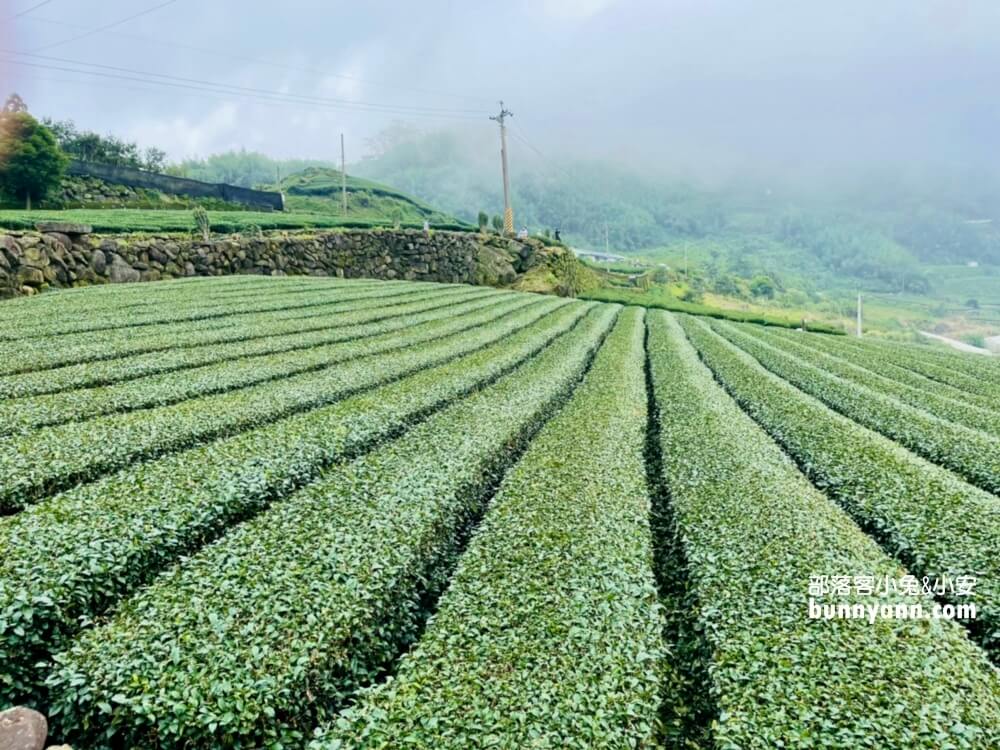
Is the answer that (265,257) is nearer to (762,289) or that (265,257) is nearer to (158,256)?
(158,256)

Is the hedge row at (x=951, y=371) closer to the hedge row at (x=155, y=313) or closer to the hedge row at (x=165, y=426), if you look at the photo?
the hedge row at (x=165, y=426)

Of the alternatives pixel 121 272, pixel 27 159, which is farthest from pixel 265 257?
pixel 27 159

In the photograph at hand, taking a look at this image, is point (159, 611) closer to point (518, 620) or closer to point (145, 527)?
point (145, 527)

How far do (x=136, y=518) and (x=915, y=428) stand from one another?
31.7 ft

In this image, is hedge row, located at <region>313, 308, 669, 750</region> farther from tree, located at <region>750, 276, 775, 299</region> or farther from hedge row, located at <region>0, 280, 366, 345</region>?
tree, located at <region>750, 276, 775, 299</region>

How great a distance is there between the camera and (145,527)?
14.7 ft

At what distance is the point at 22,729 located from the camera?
2.85 meters

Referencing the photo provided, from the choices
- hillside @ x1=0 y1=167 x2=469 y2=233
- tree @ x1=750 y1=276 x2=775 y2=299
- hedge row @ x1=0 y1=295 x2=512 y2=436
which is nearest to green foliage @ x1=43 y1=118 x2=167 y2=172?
hillside @ x1=0 y1=167 x2=469 y2=233

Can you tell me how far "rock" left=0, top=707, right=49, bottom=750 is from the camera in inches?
110

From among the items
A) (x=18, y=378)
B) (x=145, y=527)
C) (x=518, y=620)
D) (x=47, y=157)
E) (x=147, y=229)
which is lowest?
(x=518, y=620)

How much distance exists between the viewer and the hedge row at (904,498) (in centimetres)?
448

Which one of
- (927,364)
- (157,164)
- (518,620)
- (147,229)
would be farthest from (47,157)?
(157,164)

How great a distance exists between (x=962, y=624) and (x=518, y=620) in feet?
10.2

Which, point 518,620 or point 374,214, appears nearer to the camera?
point 518,620
